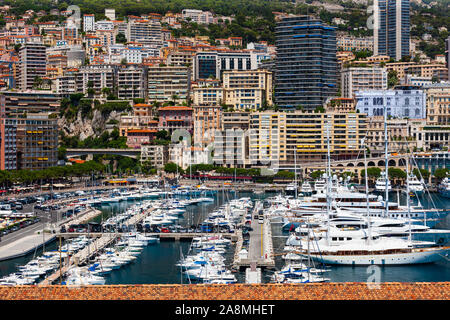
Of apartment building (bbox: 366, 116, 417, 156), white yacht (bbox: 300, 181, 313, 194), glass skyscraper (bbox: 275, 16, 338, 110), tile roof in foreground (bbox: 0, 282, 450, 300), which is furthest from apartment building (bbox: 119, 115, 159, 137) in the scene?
tile roof in foreground (bbox: 0, 282, 450, 300)

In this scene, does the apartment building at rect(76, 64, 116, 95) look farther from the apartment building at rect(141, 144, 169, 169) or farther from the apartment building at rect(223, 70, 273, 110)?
the apartment building at rect(141, 144, 169, 169)

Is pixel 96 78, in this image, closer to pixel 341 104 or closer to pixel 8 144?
pixel 8 144

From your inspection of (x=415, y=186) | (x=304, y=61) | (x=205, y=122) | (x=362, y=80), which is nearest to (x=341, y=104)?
(x=304, y=61)

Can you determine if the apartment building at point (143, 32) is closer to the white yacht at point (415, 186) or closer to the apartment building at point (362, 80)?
the apartment building at point (362, 80)

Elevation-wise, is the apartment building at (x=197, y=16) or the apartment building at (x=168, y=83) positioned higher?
the apartment building at (x=197, y=16)

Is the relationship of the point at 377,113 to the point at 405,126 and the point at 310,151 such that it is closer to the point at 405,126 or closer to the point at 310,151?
the point at 405,126

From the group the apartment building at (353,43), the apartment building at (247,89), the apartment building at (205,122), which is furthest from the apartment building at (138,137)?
the apartment building at (353,43)
